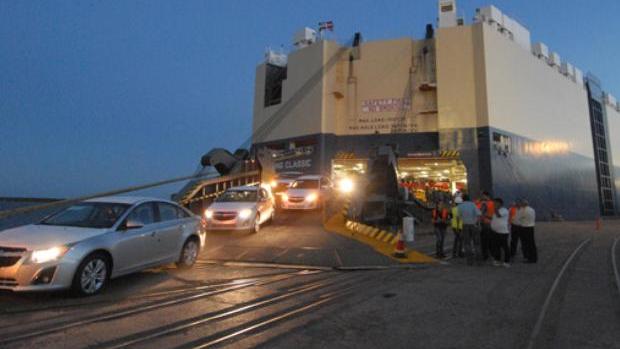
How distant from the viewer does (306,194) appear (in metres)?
16.3

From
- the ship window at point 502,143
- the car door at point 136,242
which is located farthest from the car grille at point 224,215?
the ship window at point 502,143

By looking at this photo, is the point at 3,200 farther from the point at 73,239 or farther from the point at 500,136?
the point at 500,136

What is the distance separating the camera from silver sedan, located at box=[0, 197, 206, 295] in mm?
4656

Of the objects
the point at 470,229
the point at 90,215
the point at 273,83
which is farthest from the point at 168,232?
the point at 273,83

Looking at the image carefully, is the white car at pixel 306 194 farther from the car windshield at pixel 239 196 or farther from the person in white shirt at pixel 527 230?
the person in white shirt at pixel 527 230

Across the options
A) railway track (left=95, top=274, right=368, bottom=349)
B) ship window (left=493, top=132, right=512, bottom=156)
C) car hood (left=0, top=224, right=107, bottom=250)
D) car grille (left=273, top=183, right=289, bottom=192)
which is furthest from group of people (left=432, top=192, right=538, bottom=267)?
ship window (left=493, top=132, right=512, bottom=156)

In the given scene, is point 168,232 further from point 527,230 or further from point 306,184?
point 306,184

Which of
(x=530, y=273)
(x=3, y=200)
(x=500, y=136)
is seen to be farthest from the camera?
(x=500, y=136)

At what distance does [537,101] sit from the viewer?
32.0m

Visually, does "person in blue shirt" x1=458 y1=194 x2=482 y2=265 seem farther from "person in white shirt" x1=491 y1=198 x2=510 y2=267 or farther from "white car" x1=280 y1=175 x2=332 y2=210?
"white car" x1=280 y1=175 x2=332 y2=210

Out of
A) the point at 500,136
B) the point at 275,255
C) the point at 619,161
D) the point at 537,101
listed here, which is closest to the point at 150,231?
the point at 275,255

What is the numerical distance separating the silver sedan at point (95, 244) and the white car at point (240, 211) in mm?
3669

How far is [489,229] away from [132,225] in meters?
7.57

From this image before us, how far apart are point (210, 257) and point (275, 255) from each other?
1.52 m
